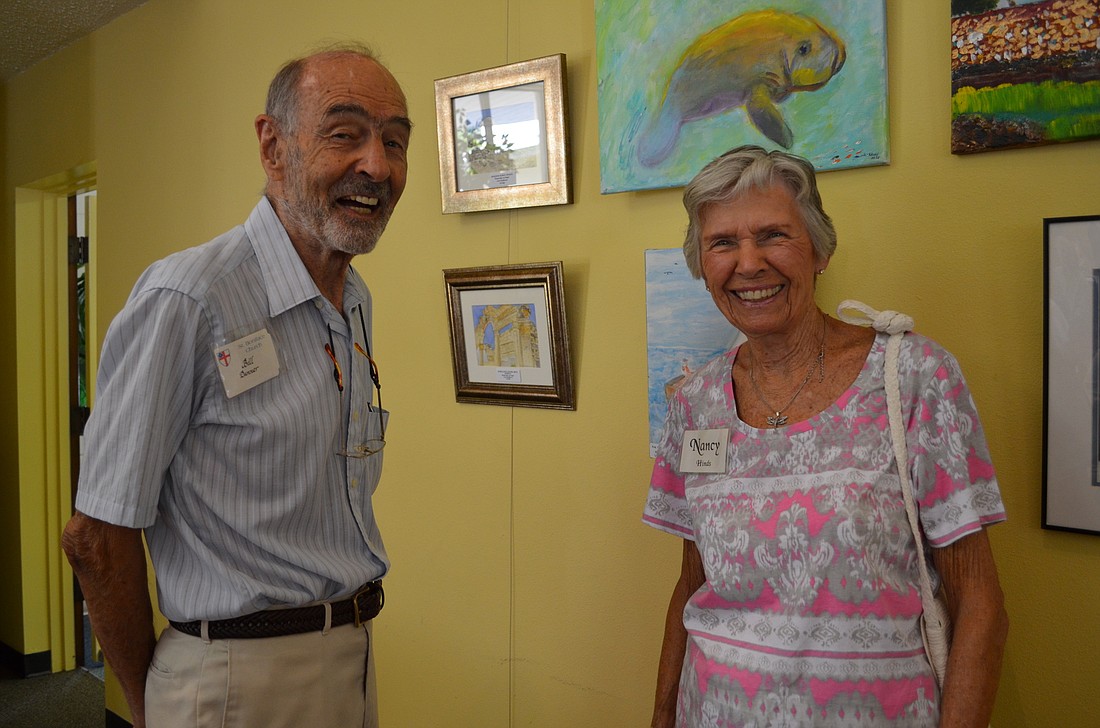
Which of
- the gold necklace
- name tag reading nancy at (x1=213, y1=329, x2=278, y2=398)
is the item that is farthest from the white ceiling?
the gold necklace

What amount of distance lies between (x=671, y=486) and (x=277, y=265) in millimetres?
847

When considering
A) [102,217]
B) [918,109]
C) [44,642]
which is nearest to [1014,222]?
[918,109]

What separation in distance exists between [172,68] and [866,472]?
331 cm

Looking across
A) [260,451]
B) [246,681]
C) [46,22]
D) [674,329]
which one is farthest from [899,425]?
[46,22]

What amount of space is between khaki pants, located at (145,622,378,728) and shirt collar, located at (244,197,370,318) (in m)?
0.57

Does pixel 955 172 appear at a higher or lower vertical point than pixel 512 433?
higher

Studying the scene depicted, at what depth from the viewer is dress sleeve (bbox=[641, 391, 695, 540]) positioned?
→ 1741mm

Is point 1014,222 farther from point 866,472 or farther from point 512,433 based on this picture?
point 512,433

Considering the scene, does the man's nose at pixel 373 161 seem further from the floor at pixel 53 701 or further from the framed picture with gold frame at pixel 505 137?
the floor at pixel 53 701

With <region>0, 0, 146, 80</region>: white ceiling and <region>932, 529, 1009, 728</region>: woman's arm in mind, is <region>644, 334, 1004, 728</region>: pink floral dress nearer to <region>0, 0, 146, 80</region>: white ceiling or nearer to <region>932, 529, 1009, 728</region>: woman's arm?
<region>932, 529, 1009, 728</region>: woman's arm

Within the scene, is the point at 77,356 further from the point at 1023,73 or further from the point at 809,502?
the point at 1023,73

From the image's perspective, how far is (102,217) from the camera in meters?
4.11

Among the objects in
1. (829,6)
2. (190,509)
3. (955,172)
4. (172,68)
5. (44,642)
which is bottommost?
(44,642)

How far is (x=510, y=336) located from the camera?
7.98ft
